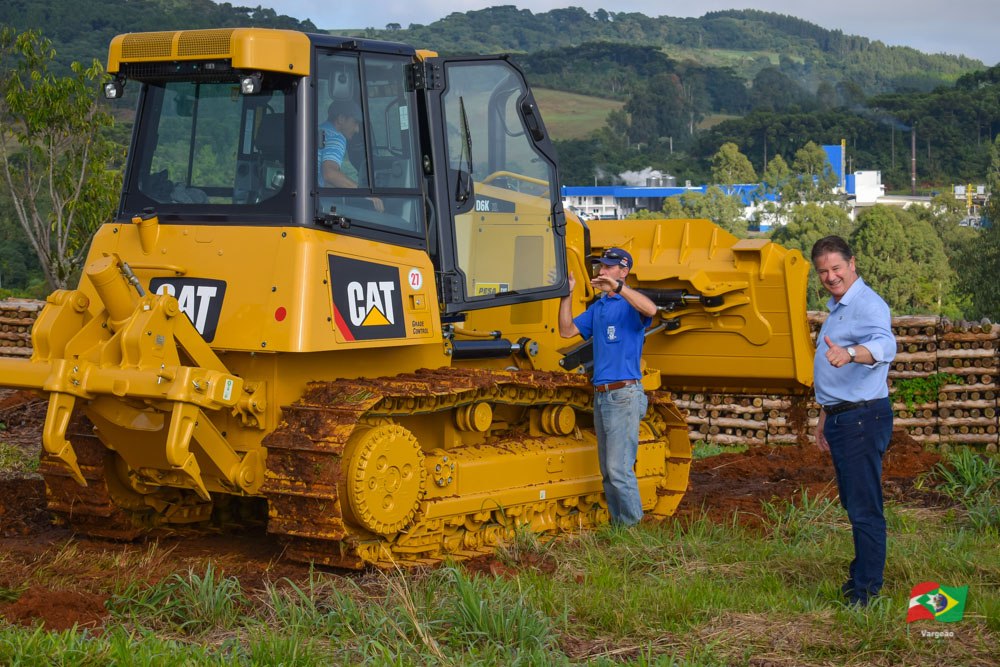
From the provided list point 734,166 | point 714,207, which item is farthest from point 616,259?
point 734,166

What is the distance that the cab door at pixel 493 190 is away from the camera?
8188mm

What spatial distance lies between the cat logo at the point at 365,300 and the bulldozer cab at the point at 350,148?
0.58 ft

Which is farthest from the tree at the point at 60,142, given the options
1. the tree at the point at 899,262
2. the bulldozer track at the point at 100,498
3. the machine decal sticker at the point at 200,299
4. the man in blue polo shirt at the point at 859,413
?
the tree at the point at 899,262

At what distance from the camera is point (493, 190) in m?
8.62

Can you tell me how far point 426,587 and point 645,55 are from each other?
19267 centimetres

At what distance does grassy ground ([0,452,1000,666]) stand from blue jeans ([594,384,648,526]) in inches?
32.0

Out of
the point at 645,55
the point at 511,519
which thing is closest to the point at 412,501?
the point at 511,519

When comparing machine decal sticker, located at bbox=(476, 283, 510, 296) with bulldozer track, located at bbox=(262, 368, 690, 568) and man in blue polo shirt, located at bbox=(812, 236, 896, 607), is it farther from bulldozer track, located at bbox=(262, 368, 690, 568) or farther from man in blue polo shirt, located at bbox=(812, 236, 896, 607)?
man in blue polo shirt, located at bbox=(812, 236, 896, 607)

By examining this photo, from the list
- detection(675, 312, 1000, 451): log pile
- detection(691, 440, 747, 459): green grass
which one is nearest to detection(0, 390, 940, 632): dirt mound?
detection(691, 440, 747, 459): green grass

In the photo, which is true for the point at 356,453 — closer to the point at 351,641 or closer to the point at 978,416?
the point at 351,641

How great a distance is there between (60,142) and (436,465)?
15.5 m

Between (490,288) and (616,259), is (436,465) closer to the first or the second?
(490,288)

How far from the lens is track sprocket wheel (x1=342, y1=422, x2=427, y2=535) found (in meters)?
7.12

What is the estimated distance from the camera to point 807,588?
711cm
